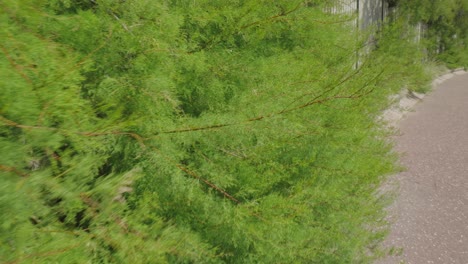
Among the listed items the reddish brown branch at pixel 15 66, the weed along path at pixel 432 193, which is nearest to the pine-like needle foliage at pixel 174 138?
the reddish brown branch at pixel 15 66

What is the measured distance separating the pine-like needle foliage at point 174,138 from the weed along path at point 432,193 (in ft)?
2.81

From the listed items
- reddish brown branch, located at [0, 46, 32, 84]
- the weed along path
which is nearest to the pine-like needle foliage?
reddish brown branch, located at [0, 46, 32, 84]

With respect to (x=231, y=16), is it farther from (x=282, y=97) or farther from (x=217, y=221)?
(x=217, y=221)

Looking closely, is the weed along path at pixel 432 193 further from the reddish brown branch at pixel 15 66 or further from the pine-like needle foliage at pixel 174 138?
the reddish brown branch at pixel 15 66

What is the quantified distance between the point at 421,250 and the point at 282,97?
6.69ft

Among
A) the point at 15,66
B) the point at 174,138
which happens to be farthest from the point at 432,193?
the point at 15,66

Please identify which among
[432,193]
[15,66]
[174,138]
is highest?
[15,66]

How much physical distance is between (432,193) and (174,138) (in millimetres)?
3271

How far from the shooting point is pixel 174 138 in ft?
5.17

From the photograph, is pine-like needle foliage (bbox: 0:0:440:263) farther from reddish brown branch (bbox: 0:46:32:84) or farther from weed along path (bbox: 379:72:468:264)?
weed along path (bbox: 379:72:468:264)

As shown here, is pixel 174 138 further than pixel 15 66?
Yes

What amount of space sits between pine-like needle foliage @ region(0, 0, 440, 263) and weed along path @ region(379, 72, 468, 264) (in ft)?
2.81

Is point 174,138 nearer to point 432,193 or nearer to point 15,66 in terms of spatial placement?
point 15,66

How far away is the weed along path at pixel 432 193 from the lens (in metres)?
3.27
